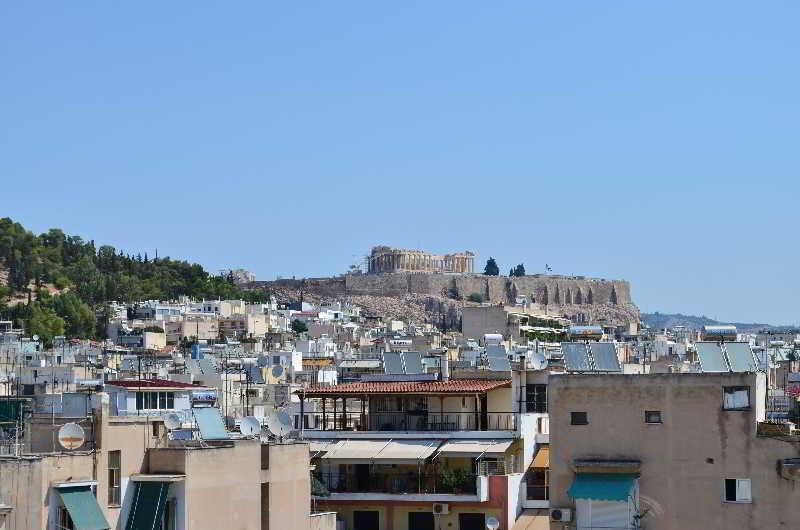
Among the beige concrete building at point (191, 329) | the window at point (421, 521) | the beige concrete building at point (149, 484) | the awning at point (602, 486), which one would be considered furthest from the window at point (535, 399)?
the beige concrete building at point (191, 329)

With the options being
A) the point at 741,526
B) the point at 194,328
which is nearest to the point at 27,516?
the point at 741,526

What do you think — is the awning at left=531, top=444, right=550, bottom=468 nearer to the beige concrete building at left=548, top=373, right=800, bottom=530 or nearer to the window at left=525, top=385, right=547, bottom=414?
the window at left=525, top=385, right=547, bottom=414

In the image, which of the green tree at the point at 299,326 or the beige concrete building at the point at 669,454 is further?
the green tree at the point at 299,326

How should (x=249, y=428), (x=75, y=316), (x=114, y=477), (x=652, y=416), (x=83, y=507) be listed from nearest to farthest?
(x=83, y=507)
(x=114, y=477)
(x=652, y=416)
(x=249, y=428)
(x=75, y=316)

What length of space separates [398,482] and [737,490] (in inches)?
393

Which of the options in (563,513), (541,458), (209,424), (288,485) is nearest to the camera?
(563,513)

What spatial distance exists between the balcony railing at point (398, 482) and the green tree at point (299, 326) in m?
98.1

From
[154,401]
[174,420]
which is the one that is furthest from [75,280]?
[174,420]

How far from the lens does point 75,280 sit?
143000 millimetres

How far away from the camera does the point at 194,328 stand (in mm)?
122500

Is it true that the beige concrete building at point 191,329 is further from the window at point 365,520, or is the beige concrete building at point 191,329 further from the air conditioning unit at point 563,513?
the air conditioning unit at point 563,513

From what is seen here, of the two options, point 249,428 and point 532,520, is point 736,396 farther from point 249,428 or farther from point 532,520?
point 249,428

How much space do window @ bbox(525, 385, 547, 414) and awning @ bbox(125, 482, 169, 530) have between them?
12.9m

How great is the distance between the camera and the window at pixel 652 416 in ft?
82.0
